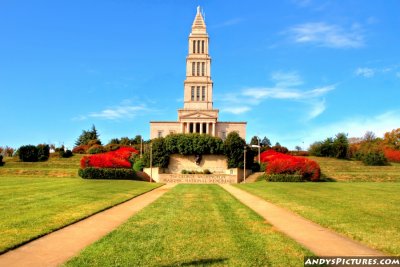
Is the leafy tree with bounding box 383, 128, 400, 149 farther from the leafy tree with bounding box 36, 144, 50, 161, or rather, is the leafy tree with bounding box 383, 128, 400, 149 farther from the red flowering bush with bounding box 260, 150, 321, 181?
the leafy tree with bounding box 36, 144, 50, 161

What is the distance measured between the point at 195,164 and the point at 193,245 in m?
50.3

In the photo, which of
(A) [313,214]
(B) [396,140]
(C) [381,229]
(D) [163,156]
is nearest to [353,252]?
(C) [381,229]

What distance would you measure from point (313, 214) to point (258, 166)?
46016mm

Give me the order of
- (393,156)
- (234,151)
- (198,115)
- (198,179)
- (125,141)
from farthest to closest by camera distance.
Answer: (125,141) < (198,115) < (393,156) < (234,151) < (198,179)

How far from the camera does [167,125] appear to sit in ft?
289

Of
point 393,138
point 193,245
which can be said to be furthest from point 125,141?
point 193,245

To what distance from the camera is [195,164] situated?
5928 centimetres

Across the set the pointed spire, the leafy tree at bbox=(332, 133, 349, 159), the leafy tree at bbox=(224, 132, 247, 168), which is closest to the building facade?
the pointed spire

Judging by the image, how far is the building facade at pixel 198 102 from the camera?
84.3 m

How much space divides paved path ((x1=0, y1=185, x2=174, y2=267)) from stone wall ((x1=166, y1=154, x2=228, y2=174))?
45.1 metres

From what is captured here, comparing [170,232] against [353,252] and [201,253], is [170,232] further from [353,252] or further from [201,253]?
[353,252]

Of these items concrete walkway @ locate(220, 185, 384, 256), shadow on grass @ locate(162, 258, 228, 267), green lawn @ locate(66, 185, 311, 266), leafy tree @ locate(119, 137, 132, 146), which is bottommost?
concrete walkway @ locate(220, 185, 384, 256)

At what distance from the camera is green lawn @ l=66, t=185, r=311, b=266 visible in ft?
24.9

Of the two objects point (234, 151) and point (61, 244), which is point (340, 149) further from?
point (61, 244)
